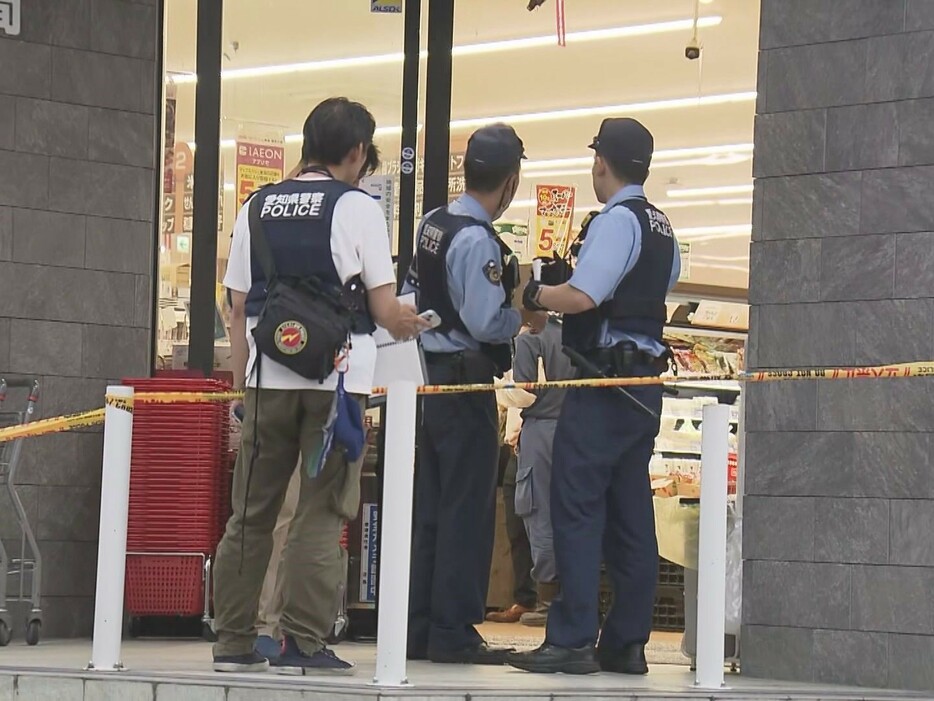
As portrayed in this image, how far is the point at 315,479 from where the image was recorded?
16.8ft

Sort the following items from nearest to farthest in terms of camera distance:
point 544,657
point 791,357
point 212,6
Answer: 1. point 544,657
2. point 791,357
3. point 212,6

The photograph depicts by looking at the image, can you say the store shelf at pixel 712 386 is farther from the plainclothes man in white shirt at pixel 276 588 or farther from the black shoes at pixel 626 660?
the black shoes at pixel 626 660

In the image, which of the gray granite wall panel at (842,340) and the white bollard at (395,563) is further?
the gray granite wall panel at (842,340)

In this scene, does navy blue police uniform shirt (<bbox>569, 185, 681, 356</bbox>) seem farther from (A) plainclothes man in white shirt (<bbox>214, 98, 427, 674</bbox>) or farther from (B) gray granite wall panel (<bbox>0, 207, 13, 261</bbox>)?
(B) gray granite wall panel (<bbox>0, 207, 13, 261</bbox>)

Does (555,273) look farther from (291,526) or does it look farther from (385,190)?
(385,190)

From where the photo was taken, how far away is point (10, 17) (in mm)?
7262

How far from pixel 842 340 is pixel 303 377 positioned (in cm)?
210

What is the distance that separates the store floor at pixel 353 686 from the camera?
4762 millimetres

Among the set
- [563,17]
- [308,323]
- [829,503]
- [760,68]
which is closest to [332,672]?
[308,323]

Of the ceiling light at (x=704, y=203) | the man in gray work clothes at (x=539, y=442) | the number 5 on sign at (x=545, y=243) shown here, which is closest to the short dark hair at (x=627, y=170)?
the man in gray work clothes at (x=539, y=442)

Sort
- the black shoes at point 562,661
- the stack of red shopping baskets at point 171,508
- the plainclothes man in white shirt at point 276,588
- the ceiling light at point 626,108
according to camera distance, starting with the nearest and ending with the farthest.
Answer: the plainclothes man in white shirt at point 276,588 < the black shoes at point 562,661 < the stack of red shopping baskets at point 171,508 < the ceiling light at point 626,108

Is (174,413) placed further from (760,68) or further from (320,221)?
(760,68)

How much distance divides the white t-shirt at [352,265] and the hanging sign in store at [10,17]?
261 centimetres

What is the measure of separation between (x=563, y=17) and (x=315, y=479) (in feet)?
15.4
